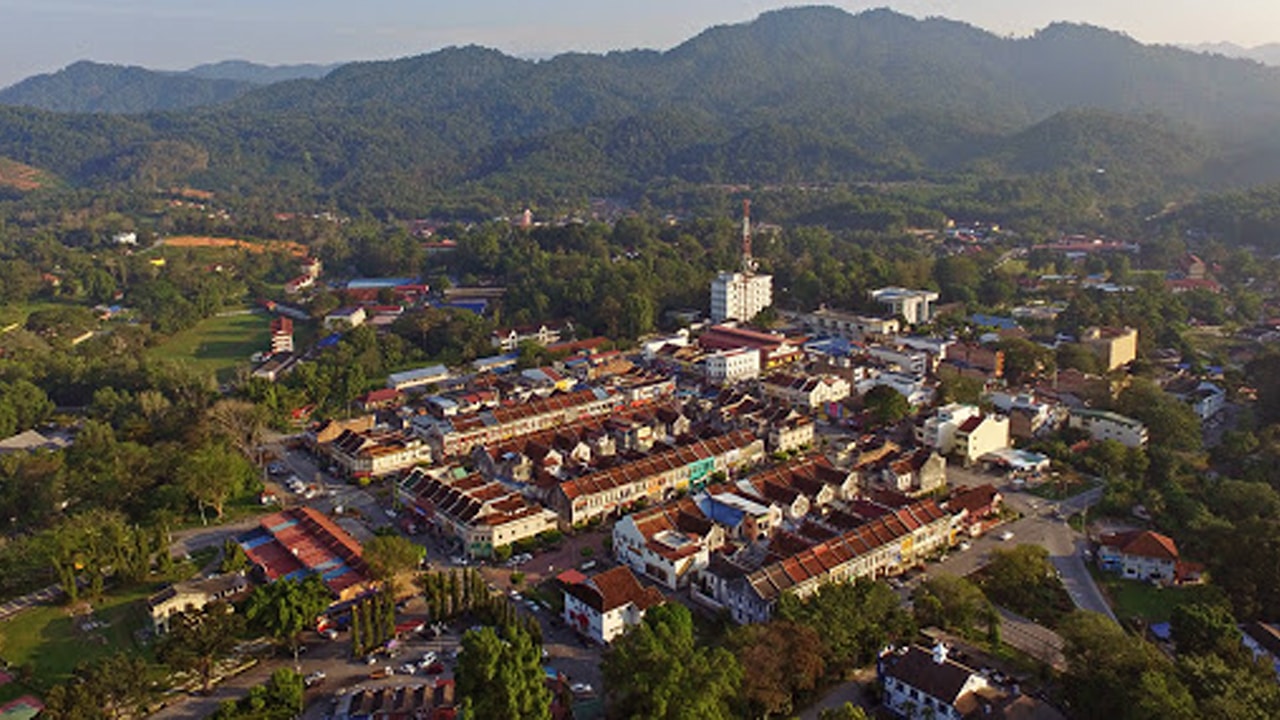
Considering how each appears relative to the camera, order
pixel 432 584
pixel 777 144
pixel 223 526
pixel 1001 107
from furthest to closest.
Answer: pixel 1001 107, pixel 777 144, pixel 223 526, pixel 432 584

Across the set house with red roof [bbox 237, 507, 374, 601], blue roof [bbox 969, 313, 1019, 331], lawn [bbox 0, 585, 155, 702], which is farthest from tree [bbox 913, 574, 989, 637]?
blue roof [bbox 969, 313, 1019, 331]

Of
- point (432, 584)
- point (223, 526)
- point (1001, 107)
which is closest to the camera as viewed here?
point (432, 584)

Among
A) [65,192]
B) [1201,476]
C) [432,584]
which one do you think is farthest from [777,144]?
[432,584]

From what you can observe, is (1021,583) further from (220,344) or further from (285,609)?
(220,344)

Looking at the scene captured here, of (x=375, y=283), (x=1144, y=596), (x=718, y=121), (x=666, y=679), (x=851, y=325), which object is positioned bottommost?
(x=1144, y=596)

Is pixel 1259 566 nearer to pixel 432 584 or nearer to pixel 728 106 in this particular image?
pixel 432 584

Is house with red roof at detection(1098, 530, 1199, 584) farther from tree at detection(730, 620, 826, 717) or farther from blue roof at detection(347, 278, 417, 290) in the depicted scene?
blue roof at detection(347, 278, 417, 290)

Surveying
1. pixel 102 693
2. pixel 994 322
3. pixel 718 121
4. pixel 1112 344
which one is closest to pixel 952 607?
pixel 102 693
